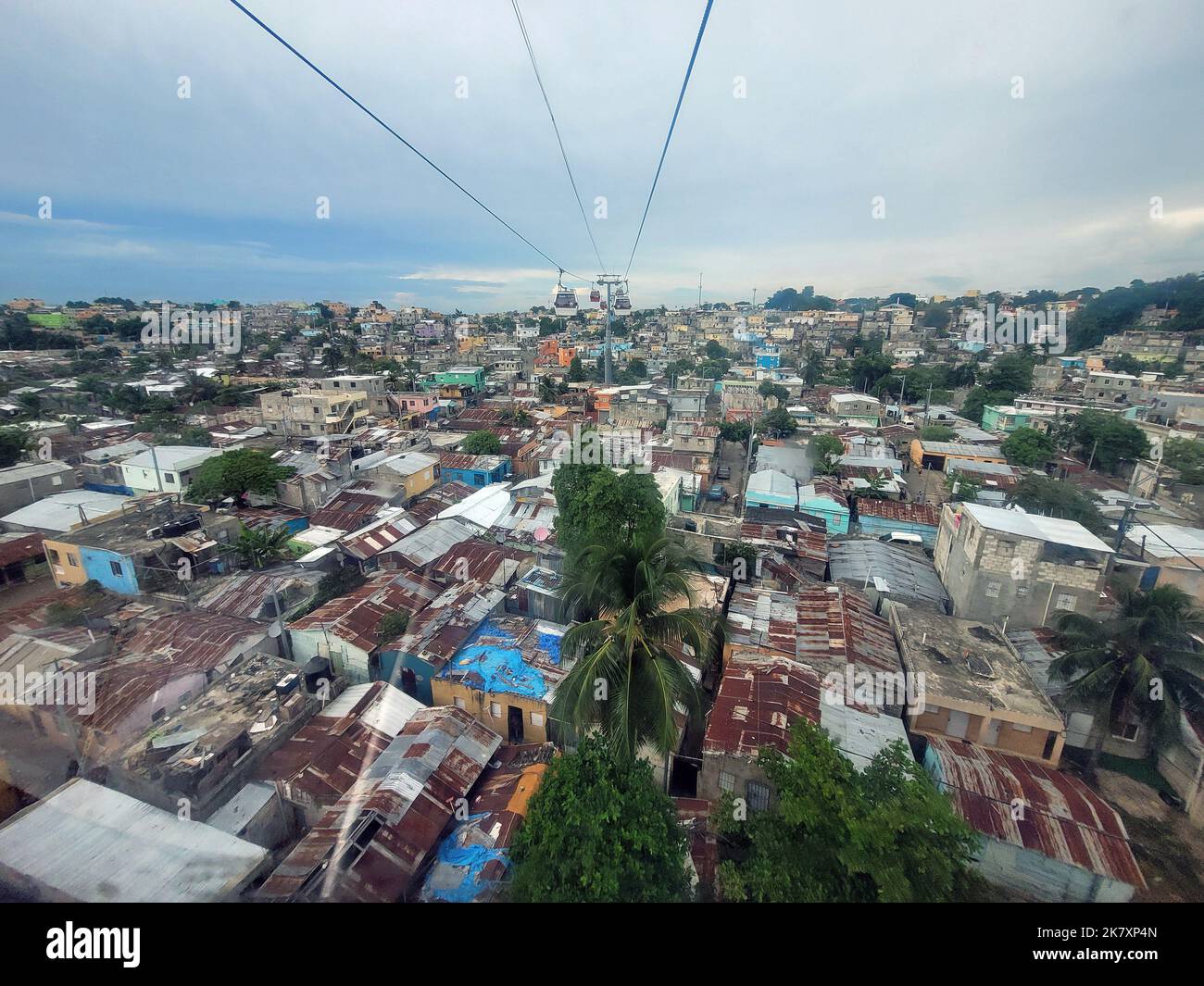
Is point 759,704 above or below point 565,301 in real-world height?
below

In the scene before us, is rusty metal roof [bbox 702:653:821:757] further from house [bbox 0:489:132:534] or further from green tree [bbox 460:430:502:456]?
house [bbox 0:489:132:534]

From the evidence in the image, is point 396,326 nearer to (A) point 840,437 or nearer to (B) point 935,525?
(A) point 840,437

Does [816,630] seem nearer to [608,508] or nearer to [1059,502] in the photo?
[608,508]

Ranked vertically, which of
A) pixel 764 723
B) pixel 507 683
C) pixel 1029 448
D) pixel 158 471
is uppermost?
pixel 1029 448

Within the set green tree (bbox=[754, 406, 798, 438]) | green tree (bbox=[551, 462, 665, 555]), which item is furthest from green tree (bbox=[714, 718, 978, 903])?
green tree (bbox=[754, 406, 798, 438])

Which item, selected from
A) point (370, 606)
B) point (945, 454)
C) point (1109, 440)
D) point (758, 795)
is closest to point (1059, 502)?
point (945, 454)

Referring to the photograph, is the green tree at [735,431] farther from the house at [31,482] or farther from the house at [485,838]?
the house at [31,482]
